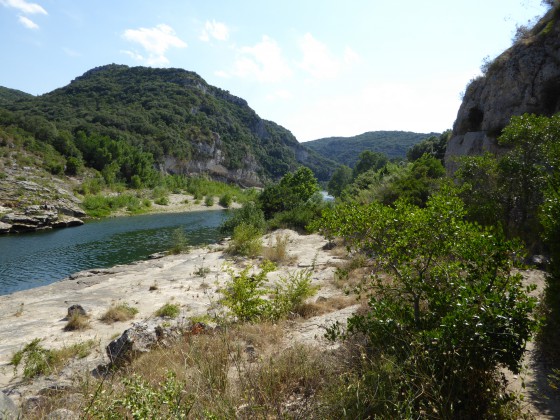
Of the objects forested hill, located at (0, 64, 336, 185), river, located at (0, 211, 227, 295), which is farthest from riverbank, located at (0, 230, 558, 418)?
forested hill, located at (0, 64, 336, 185)

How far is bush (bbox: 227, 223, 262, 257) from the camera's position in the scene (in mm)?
18016

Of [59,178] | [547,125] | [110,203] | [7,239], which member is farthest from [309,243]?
[59,178]

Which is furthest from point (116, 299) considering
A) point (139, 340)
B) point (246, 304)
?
point (246, 304)

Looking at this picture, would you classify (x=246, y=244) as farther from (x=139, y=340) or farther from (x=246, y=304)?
(x=139, y=340)

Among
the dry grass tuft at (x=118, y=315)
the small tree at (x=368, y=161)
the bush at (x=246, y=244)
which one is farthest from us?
the small tree at (x=368, y=161)

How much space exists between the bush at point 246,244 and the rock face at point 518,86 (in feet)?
34.7

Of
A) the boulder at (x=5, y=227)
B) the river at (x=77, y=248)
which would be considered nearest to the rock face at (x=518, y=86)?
the river at (x=77, y=248)

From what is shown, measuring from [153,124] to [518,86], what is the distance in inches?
3986

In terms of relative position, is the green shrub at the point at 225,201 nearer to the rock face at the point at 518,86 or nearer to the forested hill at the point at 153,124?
the forested hill at the point at 153,124

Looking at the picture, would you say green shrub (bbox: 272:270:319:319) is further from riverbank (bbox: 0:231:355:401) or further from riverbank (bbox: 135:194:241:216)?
riverbank (bbox: 135:194:241:216)

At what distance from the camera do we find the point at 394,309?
399 centimetres

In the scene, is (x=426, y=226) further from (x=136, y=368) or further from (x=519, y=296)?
(x=136, y=368)

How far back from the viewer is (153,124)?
102 m

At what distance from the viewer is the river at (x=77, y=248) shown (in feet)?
64.3
